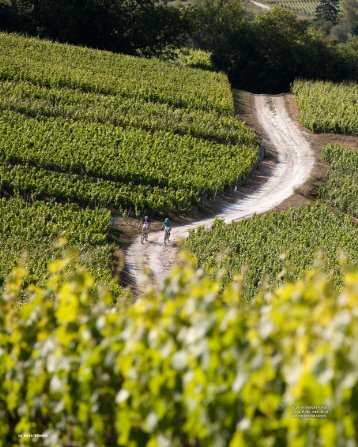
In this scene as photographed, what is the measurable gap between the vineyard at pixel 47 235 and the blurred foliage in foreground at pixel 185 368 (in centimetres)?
1732

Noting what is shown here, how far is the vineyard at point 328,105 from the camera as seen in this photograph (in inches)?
2283

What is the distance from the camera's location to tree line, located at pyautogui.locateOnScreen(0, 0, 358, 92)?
72188 millimetres

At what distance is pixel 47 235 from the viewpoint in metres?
33.4

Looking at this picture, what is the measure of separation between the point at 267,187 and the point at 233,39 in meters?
31.3

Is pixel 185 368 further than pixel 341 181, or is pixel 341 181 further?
pixel 341 181

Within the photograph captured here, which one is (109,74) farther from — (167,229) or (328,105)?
(167,229)

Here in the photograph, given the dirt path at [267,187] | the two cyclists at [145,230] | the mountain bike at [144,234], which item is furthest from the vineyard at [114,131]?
the mountain bike at [144,234]

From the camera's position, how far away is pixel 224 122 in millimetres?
52906

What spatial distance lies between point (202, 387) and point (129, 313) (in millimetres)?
1515

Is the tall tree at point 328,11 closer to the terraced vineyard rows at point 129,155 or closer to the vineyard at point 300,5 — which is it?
the vineyard at point 300,5

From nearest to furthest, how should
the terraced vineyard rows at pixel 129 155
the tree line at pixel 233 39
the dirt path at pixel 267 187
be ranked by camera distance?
the dirt path at pixel 267 187
the terraced vineyard rows at pixel 129 155
the tree line at pixel 233 39

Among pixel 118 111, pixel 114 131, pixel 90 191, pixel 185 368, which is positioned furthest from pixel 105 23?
pixel 185 368

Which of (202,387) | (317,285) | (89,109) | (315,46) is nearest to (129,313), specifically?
(202,387)

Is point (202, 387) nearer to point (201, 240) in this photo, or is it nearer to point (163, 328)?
point (163, 328)
